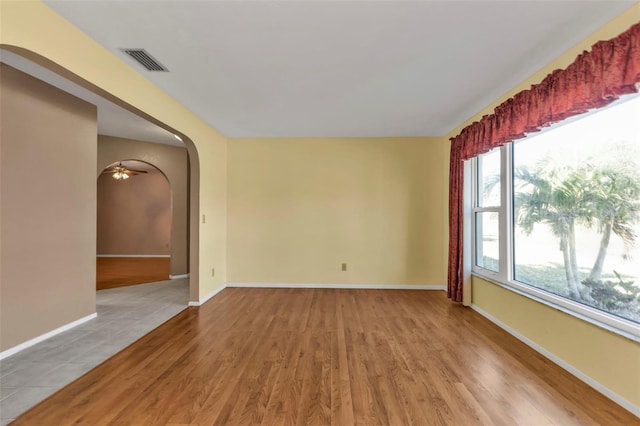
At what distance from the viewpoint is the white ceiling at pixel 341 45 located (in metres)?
1.83

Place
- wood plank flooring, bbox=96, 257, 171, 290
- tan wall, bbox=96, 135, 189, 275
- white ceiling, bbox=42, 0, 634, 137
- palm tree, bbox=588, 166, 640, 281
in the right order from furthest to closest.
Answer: tan wall, bbox=96, 135, 189, 275 → wood plank flooring, bbox=96, 257, 171, 290 → palm tree, bbox=588, 166, 640, 281 → white ceiling, bbox=42, 0, 634, 137

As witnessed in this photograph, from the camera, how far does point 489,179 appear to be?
3676mm

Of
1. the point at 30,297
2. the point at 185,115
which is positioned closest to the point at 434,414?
the point at 30,297

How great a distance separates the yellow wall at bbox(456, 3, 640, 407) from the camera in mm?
1844

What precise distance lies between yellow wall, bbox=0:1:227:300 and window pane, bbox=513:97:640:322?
3.95 metres

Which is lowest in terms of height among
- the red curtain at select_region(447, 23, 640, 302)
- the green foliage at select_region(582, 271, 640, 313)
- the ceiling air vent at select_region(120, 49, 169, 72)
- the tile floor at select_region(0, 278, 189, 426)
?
the tile floor at select_region(0, 278, 189, 426)

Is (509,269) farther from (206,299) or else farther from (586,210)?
(206,299)

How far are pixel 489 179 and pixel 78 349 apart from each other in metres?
4.91

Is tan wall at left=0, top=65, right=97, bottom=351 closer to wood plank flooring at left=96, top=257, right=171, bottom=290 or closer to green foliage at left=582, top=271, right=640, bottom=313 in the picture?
wood plank flooring at left=96, top=257, right=171, bottom=290

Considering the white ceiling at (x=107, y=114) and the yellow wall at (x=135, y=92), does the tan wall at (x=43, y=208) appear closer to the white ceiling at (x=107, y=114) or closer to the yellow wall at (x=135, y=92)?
the white ceiling at (x=107, y=114)

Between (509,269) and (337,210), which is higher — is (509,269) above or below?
below

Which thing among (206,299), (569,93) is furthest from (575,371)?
(206,299)

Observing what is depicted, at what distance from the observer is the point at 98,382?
215 cm

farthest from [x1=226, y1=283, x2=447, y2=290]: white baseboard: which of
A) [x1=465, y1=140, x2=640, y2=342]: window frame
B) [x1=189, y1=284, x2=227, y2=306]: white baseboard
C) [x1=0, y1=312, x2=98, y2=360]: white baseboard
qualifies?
[x1=0, y1=312, x2=98, y2=360]: white baseboard
